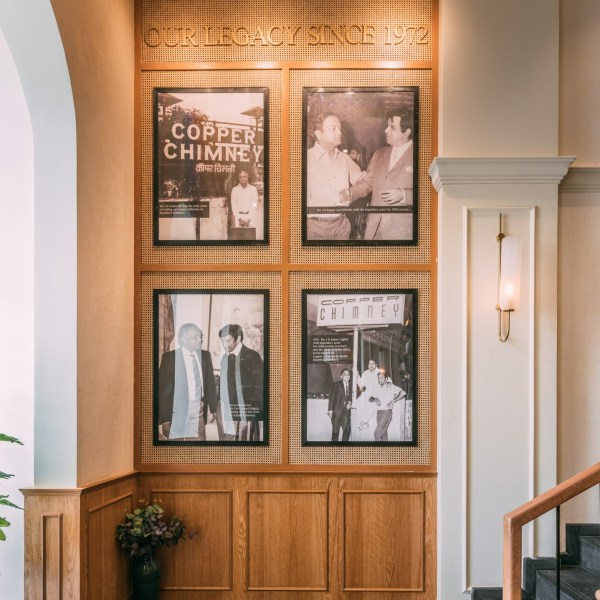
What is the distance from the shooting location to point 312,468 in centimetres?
434

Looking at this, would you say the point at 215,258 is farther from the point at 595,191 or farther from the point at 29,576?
the point at 595,191

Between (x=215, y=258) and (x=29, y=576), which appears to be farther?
(x=215, y=258)

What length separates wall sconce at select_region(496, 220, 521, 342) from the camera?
4.09 m

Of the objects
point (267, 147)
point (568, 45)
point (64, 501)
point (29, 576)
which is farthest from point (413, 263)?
point (29, 576)

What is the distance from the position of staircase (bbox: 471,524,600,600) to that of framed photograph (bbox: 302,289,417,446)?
0.99m

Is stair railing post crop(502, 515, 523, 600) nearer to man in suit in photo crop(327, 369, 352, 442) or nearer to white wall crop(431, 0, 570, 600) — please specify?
white wall crop(431, 0, 570, 600)

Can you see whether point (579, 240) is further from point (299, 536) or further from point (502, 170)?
point (299, 536)

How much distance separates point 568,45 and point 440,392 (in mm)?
2363

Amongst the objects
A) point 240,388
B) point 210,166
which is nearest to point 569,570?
point 240,388

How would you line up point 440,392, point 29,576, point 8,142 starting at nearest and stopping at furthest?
point 29,576 < point 8,142 < point 440,392

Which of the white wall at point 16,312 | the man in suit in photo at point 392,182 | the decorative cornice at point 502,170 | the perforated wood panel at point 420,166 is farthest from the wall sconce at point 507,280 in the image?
the white wall at point 16,312

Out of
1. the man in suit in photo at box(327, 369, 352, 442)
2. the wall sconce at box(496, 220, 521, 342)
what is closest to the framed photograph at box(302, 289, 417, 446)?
the man in suit in photo at box(327, 369, 352, 442)

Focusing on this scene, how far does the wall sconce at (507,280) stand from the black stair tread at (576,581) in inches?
54.6

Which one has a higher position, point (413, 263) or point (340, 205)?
point (340, 205)
